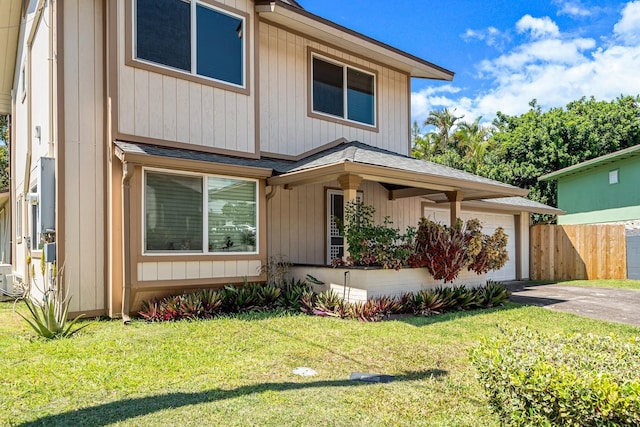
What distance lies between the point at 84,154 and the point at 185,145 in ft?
5.60

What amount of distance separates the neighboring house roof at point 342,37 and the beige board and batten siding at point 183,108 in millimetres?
574

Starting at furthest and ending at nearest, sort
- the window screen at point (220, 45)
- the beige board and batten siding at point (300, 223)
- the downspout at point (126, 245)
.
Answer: the beige board and batten siding at point (300, 223)
the window screen at point (220, 45)
the downspout at point (126, 245)

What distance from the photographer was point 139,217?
24.8 feet

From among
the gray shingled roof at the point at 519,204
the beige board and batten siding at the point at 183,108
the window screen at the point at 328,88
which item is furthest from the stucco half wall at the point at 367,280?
the gray shingled roof at the point at 519,204

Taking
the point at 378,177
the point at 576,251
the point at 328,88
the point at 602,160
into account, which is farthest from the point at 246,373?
the point at 602,160

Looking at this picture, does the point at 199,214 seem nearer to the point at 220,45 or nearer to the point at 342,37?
the point at 220,45

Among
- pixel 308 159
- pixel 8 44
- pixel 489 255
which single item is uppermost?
pixel 8 44

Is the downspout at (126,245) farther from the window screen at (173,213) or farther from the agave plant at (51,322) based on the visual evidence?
the agave plant at (51,322)

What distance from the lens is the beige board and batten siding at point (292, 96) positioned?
10.1m

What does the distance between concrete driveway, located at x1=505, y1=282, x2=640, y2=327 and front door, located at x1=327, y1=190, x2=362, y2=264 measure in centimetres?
423

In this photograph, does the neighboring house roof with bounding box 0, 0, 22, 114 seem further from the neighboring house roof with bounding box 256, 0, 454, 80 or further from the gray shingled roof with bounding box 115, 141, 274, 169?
the gray shingled roof with bounding box 115, 141, 274, 169

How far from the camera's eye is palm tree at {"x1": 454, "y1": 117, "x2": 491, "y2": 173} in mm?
30969

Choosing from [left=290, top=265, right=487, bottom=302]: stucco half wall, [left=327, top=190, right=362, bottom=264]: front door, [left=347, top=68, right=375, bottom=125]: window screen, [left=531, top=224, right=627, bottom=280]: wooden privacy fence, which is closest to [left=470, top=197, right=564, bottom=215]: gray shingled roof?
[left=531, top=224, right=627, bottom=280]: wooden privacy fence

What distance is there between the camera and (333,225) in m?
11.0
